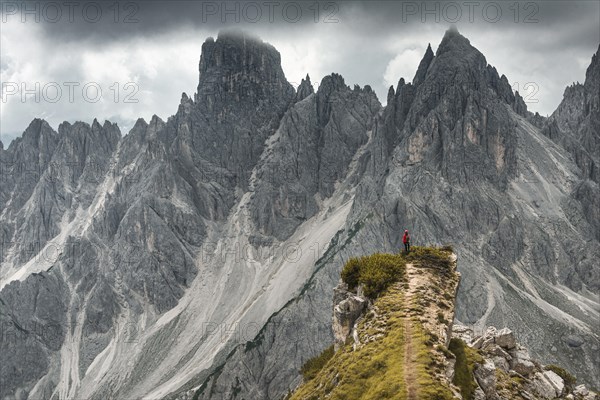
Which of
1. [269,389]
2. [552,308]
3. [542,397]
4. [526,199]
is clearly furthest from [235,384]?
[542,397]

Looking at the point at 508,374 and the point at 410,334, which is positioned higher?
the point at 410,334

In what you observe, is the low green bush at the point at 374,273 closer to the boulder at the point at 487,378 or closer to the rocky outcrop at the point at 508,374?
the rocky outcrop at the point at 508,374

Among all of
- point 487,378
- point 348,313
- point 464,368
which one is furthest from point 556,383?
point 348,313

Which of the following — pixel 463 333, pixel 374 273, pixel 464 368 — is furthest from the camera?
pixel 463 333

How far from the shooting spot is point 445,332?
101ft

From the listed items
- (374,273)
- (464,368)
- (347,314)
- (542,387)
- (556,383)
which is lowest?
(556,383)

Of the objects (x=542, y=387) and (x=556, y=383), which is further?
(x=556, y=383)

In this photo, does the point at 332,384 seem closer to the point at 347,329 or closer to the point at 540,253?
the point at 347,329

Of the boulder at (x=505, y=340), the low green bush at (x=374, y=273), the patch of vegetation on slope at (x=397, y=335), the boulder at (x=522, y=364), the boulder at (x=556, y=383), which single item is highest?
the low green bush at (x=374, y=273)

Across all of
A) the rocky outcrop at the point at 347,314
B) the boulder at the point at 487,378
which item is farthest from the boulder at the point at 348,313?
the boulder at the point at 487,378

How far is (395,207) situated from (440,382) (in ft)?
513

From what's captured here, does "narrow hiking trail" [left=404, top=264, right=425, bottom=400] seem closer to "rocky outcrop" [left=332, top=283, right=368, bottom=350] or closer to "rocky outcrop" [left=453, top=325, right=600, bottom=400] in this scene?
"rocky outcrop" [left=332, top=283, right=368, bottom=350]

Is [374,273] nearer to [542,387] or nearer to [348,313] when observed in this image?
[348,313]

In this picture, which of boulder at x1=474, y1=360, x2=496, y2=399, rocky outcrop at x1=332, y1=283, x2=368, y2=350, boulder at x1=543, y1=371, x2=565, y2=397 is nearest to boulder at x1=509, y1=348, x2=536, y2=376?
boulder at x1=543, y1=371, x2=565, y2=397
